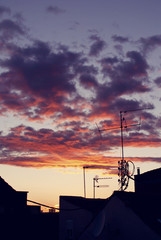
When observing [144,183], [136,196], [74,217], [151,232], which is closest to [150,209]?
[136,196]

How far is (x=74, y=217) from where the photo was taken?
39969mm

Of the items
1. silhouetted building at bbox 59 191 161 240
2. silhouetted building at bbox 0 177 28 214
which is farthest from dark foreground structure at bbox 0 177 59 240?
silhouetted building at bbox 59 191 161 240

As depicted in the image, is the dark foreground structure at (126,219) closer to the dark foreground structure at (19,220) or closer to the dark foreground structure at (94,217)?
the dark foreground structure at (94,217)

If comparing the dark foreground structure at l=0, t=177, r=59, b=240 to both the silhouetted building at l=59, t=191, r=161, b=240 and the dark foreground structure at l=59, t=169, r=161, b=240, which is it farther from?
the silhouetted building at l=59, t=191, r=161, b=240

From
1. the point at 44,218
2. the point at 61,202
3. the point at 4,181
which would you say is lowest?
the point at 44,218

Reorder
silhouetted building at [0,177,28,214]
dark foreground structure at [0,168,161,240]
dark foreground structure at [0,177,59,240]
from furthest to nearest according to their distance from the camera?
dark foreground structure at [0,177,59,240], silhouetted building at [0,177,28,214], dark foreground structure at [0,168,161,240]

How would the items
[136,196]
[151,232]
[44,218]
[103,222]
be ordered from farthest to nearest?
[44,218], [136,196], [103,222], [151,232]

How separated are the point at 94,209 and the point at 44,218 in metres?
14.2

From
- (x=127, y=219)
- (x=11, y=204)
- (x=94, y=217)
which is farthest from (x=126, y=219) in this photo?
(x=11, y=204)

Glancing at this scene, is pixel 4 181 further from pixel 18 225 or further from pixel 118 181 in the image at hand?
pixel 118 181

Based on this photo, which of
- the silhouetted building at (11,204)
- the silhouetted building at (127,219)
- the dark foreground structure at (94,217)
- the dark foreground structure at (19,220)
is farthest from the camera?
the dark foreground structure at (19,220)

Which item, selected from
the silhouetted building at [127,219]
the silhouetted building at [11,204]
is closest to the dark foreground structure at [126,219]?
the silhouetted building at [127,219]

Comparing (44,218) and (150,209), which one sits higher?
(150,209)

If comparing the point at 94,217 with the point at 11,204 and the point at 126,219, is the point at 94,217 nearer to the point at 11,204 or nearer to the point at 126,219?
the point at 126,219
